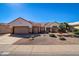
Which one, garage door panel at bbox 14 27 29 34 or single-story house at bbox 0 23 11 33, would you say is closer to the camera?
single-story house at bbox 0 23 11 33

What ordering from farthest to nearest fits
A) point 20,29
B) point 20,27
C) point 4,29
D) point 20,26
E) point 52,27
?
point 20,26 < point 20,27 < point 20,29 < point 4,29 < point 52,27

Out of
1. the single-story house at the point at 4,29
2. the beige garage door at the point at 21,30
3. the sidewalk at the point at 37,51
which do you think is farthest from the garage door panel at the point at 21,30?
the sidewalk at the point at 37,51

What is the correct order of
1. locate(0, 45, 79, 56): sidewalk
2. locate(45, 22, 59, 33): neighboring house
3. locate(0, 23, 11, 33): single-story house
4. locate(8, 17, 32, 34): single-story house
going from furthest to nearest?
locate(8, 17, 32, 34): single-story house < locate(0, 23, 11, 33): single-story house < locate(45, 22, 59, 33): neighboring house < locate(0, 45, 79, 56): sidewalk

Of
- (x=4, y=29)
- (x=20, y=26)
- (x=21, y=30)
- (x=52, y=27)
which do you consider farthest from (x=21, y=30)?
(x=52, y=27)

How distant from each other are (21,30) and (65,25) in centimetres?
721

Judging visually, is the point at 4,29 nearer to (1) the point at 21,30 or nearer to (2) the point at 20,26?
(1) the point at 21,30

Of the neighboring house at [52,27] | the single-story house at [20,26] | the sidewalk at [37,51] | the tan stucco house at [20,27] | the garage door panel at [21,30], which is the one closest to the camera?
the sidewalk at [37,51]

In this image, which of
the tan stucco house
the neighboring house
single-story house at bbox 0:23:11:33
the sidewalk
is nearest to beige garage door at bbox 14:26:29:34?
the tan stucco house

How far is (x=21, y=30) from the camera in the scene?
17359 mm

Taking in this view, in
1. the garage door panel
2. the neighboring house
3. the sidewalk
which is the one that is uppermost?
the neighboring house

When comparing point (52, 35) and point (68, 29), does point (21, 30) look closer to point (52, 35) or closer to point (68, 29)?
point (52, 35)

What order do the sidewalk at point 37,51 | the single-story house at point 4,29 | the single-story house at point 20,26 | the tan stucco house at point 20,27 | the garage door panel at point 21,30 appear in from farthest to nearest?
the single-story house at point 20,26
the garage door panel at point 21,30
the tan stucco house at point 20,27
the single-story house at point 4,29
the sidewalk at point 37,51

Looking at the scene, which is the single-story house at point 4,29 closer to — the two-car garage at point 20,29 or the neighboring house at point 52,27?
the two-car garage at point 20,29

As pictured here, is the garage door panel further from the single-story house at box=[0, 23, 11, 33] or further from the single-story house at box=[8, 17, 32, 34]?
the single-story house at box=[0, 23, 11, 33]
